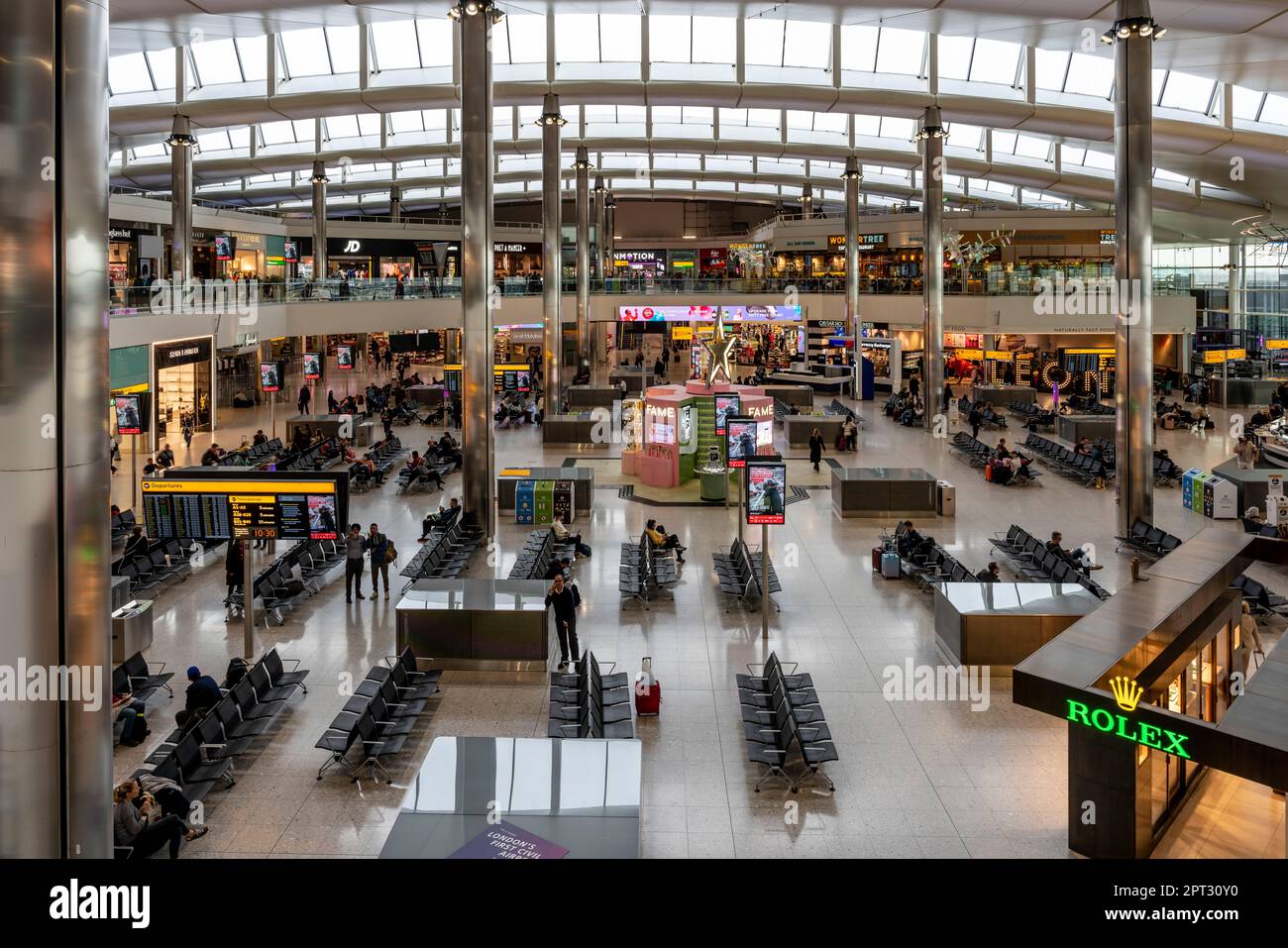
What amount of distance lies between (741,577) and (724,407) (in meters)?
10.6

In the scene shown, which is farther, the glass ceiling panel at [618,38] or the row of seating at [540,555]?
the glass ceiling panel at [618,38]

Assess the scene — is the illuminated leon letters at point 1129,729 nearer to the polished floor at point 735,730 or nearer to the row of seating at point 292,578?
the polished floor at point 735,730

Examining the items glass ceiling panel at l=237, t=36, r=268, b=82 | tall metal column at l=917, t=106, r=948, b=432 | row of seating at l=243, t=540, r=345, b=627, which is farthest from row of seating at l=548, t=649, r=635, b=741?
glass ceiling panel at l=237, t=36, r=268, b=82

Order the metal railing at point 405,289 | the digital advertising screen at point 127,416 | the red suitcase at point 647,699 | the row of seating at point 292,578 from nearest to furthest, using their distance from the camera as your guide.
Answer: the red suitcase at point 647,699 → the row of seating at point 292,578 → the digital advertising screen at point 127,416 → the metal railing at point 405,289

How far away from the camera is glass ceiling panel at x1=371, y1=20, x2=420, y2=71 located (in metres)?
33.8

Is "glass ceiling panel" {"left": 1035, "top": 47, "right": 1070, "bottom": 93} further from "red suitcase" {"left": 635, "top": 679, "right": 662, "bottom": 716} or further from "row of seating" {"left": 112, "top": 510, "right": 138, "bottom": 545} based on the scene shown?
"red suitcase" {"left": 635, "top": 679, "right": 662, "bottom": 716}

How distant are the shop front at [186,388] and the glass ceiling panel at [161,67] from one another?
8.29 metres

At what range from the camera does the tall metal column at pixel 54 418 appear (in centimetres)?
530

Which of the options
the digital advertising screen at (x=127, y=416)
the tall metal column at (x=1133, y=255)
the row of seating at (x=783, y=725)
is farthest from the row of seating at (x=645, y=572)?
the digital advertising screen at (x=127, y=416)

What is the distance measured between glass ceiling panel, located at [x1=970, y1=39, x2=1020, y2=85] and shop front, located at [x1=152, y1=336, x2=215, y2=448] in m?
25.4

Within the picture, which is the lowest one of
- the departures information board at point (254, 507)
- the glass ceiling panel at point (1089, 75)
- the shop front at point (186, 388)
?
the departures information board at point (254, 507)

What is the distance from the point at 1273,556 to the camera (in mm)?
11172

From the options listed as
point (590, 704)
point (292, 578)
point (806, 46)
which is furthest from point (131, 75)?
point (590, 704)
